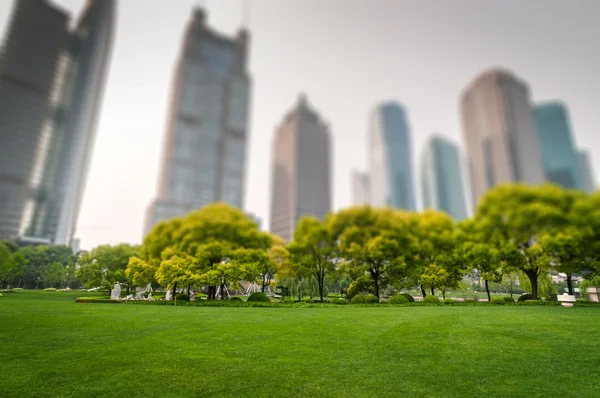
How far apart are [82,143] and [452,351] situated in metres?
205

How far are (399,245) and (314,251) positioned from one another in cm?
1020

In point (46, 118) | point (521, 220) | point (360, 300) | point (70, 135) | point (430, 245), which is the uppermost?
point (46, 118)

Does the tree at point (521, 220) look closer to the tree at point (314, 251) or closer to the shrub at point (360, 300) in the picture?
the shrub at point (360, 300)

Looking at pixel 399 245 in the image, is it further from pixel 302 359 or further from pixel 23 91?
pixel 23 91

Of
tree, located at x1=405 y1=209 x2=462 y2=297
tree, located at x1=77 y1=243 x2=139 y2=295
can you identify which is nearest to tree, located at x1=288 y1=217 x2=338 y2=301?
tree, located at x1=405 y1=209 x2=462 y2=297

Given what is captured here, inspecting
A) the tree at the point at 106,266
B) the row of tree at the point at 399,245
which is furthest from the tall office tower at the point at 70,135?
the row of tree at the point at 399,245

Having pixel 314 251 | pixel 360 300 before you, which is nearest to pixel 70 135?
pixel 314 251

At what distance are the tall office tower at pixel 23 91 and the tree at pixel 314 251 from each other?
165 metres

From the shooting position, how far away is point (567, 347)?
11.7 metres

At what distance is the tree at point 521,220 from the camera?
101 feet

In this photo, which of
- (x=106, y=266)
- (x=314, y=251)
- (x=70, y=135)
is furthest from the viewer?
(x=70, y=135)

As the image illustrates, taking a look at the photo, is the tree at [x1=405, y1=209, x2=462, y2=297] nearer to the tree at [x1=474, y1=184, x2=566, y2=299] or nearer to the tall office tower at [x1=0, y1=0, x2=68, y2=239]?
the tree at [x1=474, y1=184, x2=566, y2=299]

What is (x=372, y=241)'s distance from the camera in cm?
3825

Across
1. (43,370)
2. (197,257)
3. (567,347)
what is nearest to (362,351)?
(567,347)
